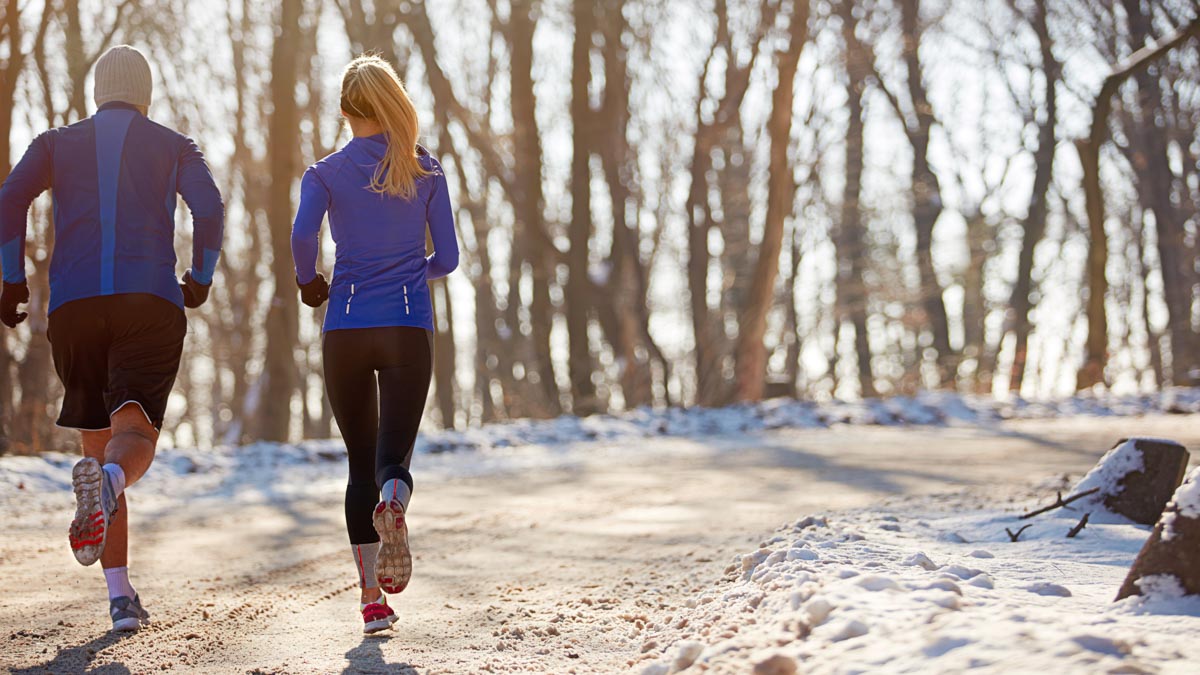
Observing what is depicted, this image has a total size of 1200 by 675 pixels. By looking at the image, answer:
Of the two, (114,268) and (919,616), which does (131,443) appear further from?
(919,616)

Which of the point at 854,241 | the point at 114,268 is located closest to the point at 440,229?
the point at 114,268

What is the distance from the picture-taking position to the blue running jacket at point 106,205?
4262 millimetres

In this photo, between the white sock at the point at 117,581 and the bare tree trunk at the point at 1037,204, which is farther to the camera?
the bare tree trunk at the point at 1037,204

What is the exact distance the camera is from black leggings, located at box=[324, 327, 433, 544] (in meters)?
4.19

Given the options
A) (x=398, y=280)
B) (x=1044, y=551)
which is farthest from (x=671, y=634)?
(x=1044, y=551)

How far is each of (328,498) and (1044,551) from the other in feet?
17.0

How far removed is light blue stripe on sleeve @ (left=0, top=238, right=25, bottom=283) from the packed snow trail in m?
1.20

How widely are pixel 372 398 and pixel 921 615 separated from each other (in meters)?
2.08

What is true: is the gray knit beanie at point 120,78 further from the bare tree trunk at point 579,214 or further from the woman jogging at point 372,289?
the bare tree trunk at point 579,214

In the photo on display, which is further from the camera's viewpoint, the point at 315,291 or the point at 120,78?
the point at 120,78

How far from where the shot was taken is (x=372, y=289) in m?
4.19

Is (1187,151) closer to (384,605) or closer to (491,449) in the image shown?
(491,449)

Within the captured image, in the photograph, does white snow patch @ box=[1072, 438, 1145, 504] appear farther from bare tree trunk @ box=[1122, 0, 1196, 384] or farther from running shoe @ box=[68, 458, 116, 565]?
bare tree trunk @ box=[1122, 0, 1196, 384]

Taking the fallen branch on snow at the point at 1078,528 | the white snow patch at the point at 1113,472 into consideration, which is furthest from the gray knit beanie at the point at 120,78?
the white snow patch at the point at 1113,472
